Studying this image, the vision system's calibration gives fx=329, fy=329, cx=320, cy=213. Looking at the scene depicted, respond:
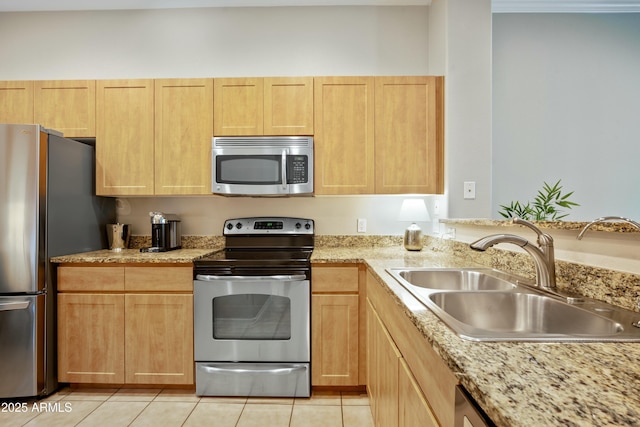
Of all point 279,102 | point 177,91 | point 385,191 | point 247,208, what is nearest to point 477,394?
point 385,191

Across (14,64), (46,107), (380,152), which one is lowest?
(380,152)

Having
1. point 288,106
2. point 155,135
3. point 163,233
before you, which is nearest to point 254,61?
point 288,106

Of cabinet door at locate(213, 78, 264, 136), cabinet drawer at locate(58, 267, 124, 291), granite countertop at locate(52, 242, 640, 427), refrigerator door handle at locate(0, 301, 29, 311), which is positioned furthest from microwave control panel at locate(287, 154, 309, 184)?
refrigerator door handle at locate(0, 301, 29, 311)

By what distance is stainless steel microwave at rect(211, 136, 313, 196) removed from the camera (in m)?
2.35

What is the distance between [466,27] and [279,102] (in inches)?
54.8

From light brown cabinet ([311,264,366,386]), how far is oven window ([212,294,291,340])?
19 cm

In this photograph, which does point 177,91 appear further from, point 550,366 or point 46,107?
point 550,366

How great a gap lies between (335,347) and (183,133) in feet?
5.99

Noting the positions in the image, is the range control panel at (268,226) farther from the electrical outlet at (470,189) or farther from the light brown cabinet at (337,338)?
the electrical outlet at (470,189)

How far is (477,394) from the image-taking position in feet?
1.77

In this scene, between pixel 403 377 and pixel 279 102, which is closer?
pixel 403 377

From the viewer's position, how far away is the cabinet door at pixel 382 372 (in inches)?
48.1

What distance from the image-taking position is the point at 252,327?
206 centimetres

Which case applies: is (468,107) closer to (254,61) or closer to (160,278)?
(254,61)
